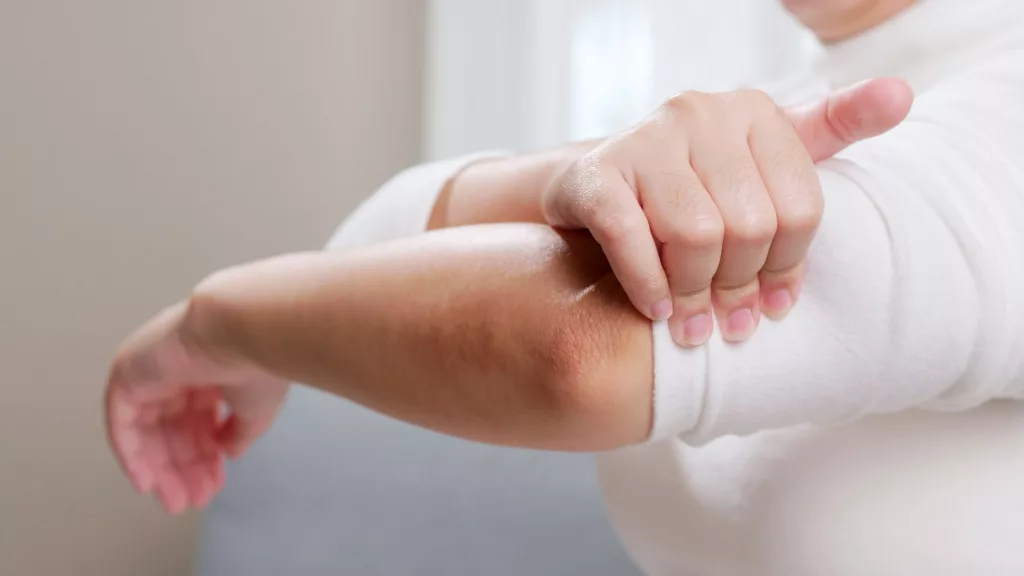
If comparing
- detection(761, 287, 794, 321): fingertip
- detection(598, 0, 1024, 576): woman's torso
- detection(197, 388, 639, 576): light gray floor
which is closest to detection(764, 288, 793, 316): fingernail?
detection(761, 287, 794, 321): fingertip

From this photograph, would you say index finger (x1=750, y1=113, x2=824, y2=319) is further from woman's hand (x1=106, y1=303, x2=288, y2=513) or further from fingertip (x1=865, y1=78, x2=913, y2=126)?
woman's hand (x1=106, y1=303, x2=288, y2=513)

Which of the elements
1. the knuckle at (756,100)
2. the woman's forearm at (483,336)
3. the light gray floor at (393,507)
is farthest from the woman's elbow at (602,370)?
the light gray floor at (393,507)

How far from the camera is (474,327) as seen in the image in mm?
384

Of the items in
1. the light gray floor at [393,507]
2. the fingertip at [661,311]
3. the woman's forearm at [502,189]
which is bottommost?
the light gray floor at [393,507]

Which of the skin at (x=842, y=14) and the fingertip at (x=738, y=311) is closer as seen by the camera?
the fingertip at (x=738, y=311)

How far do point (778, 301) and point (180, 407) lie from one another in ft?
1.88

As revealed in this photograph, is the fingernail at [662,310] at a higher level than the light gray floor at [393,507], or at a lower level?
higher

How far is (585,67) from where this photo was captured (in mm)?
1581

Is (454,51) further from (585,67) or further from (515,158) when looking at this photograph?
(515,158)

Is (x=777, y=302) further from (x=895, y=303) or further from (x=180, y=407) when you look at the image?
(x=180, y=407)

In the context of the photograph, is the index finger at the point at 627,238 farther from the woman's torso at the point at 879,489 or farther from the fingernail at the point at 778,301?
the woman's torso at the point at 879,489

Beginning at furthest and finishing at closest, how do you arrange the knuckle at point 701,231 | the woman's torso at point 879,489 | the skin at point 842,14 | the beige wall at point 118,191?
1. the beige wall at point 118,191
2. the skin at point 842,14
3. the woman's torso at point 879,489
4. the knuckle at point 701,231

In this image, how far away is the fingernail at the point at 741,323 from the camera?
368 millimetres

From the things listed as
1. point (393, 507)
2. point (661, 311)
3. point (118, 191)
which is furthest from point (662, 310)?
point (118, 191)
